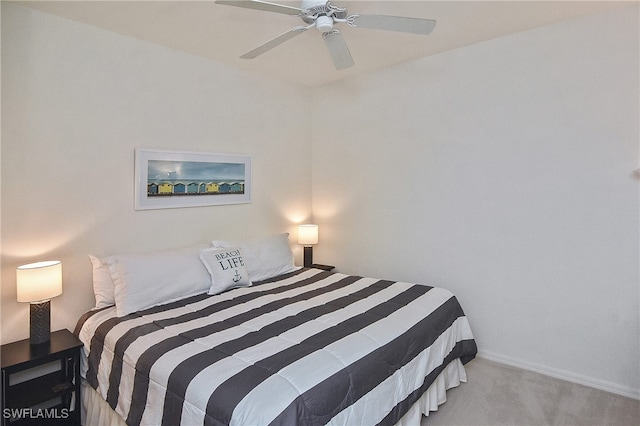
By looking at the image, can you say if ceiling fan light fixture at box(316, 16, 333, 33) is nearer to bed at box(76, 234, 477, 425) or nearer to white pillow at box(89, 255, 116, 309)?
bed at box(76, 234, 477, 425)

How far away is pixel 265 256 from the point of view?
3186mm

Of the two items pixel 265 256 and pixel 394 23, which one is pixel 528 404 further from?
pixel 394 23

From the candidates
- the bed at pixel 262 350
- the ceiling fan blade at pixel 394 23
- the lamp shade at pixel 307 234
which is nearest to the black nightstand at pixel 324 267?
the lamp shade at pixel 307 234

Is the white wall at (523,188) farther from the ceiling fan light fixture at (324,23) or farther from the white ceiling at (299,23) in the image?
the ceiling fan light fixture at (324,23)

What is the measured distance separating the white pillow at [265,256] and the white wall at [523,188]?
0.89 metres

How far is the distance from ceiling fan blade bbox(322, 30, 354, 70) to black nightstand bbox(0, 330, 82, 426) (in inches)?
92.4

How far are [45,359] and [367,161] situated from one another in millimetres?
2936

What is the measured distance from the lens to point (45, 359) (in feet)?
6.63

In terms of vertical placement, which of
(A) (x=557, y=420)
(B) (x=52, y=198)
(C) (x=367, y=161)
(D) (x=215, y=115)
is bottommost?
(A) (x=557, y=420)

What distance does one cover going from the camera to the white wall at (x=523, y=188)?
97.3 inches

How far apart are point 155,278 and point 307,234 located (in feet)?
5.73

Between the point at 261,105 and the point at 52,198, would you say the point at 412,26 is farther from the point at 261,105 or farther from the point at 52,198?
the point at 52,198

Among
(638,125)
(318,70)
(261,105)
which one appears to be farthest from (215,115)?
(638,125)

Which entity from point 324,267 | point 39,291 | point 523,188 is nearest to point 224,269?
point 39,291
